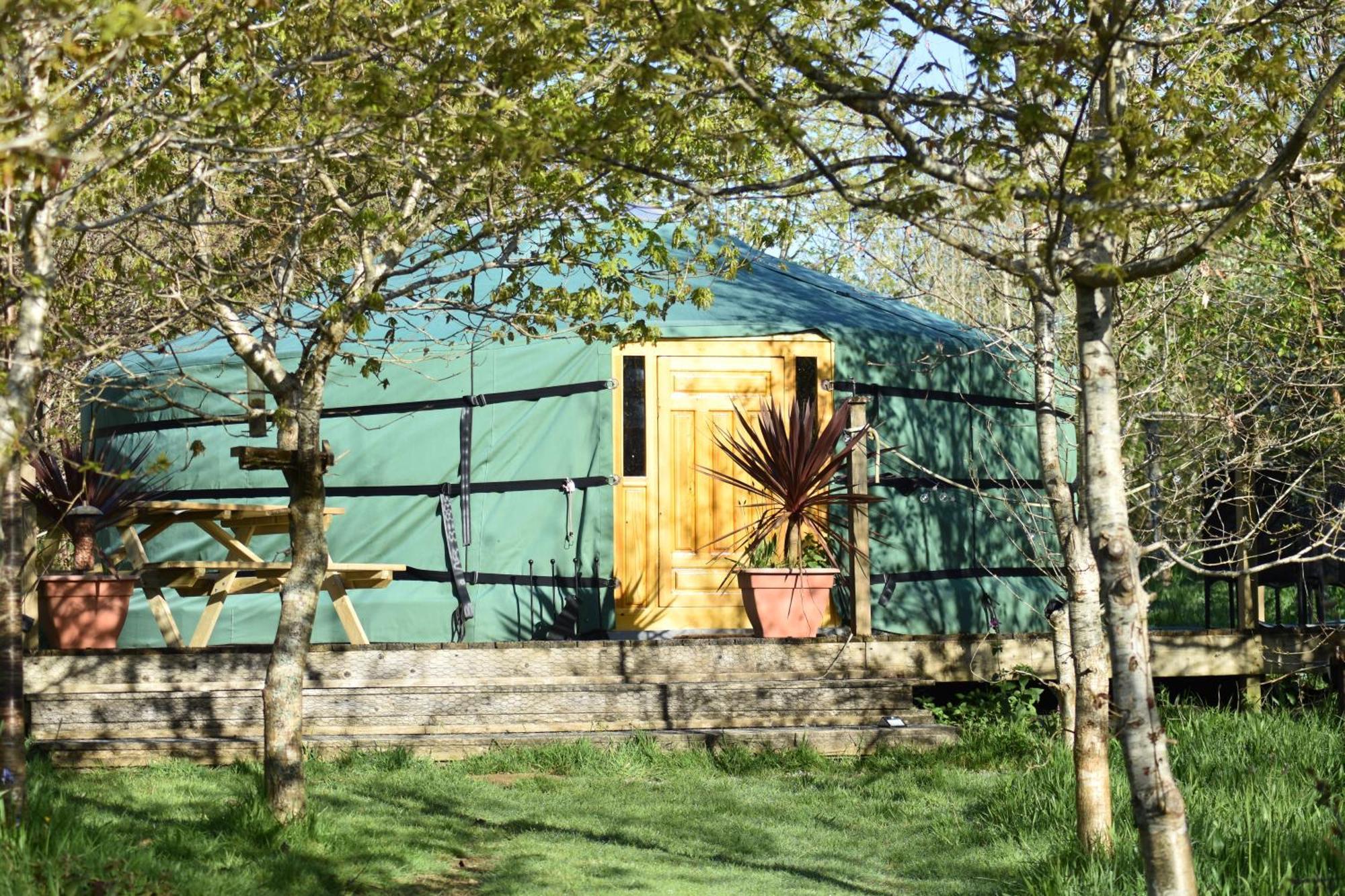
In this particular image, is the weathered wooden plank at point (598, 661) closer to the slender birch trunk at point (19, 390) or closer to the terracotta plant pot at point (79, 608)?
the terracotta plant pot at point (79, 608)

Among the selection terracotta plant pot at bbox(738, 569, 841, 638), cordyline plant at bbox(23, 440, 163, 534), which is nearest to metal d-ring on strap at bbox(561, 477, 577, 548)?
terracotta plant pot at bbox(738, 569, 841, 638)

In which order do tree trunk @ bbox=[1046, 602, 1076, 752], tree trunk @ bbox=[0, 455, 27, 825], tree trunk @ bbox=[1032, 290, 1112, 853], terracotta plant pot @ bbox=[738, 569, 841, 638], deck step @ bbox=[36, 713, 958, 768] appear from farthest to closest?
terracotta plant pot @ bbox=[738, 569, 841, 638] < deck step @ bbox=[36, 713, 958, 768] < tree trunk @ bbox=[1046, 602, 1076, 752] < tree trunk @ bbox=[1032, 290, 1112, 853] < tree trunk @ bbox=[0, 455, 27, 825]

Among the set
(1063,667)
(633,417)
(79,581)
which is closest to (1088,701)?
(1063,667)

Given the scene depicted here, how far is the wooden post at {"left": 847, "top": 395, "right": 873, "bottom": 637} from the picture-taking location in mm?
6547

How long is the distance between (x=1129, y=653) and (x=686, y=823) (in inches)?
101

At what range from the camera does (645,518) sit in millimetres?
7605

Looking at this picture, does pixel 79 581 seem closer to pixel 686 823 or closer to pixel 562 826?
pixel 562 826

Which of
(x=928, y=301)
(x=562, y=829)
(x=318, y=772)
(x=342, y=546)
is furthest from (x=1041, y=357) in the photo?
(x=928, y=301)

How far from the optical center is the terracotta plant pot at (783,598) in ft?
21.4

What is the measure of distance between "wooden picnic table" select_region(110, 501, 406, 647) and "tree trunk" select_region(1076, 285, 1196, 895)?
167 inches

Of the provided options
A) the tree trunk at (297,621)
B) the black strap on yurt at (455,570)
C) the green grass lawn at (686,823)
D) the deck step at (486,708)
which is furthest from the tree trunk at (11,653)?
the black strap on yurt at (455,570)

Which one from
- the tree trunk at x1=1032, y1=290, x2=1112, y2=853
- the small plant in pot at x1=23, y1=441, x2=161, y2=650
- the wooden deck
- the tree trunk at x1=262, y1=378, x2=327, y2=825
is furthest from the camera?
the small plant in pot at x1=23, y1=441, x2=161, y2=650

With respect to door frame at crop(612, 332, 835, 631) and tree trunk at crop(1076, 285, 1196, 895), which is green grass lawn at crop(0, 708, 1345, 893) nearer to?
tree trunk at crop(1076, 285, 1196, 895)

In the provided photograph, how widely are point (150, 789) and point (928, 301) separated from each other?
16.8 metres
